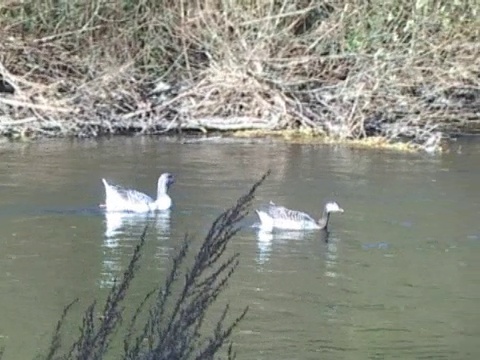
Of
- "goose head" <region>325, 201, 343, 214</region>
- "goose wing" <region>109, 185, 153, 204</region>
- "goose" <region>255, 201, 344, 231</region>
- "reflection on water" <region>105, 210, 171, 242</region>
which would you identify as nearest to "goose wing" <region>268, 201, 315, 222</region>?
"goose" <region>255, 201, 344, 231</region>

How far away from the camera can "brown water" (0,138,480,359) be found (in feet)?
30.3

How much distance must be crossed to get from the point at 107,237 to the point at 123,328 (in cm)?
339

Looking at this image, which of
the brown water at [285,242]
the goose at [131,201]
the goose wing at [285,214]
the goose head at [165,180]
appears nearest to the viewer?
the brown water at [285,242]

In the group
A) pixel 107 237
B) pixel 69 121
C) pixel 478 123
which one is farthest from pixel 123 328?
pixel 478 123

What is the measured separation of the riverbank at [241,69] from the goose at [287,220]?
6080mm

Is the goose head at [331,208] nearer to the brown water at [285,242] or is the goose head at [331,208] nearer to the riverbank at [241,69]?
the brown water at [285,242]

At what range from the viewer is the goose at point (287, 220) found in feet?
41.1

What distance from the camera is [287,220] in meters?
12.5

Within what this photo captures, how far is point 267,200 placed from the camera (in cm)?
1430

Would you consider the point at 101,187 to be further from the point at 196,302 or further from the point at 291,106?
the point at 196,302

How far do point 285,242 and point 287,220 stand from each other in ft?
0.95

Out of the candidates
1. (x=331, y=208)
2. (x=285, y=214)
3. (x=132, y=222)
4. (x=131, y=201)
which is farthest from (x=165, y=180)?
(x=331, y=208)

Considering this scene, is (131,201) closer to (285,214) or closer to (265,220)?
(265,220)

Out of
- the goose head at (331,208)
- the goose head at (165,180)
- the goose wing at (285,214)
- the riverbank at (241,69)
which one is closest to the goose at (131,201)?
the goose head at (165,180)
